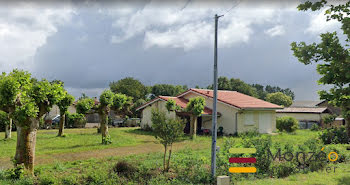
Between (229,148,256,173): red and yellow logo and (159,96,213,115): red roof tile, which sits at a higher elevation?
(159,96,213,115): red roof tile

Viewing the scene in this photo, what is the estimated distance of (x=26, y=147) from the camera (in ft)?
33.0

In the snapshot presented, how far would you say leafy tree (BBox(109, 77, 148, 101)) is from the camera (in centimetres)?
6475

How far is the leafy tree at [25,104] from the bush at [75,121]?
26.2 meters

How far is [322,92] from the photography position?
386 inches

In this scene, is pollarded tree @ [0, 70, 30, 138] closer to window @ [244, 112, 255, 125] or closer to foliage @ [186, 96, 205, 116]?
foliage @ [186, 96, 205, 116]

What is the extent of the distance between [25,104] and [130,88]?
55.5m

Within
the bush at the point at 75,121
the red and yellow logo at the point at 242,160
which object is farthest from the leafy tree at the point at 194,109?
the bush at the point at 75,121

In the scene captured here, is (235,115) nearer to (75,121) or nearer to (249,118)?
(249,118)

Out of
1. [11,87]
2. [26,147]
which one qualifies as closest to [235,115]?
[26,147]

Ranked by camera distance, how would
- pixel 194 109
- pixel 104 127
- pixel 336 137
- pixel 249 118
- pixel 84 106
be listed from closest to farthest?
1. pixel 336 137
2. pixel 104 127
3. pixel 84 106
4. pixel 194 109
5. pixel 249 118

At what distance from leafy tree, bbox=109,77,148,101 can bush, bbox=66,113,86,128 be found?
27.2 metres

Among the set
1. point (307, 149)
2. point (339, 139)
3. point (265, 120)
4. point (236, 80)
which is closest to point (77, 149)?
point (307, 149)

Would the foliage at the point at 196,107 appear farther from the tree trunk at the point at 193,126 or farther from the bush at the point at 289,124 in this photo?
the bush at the point at 289,124

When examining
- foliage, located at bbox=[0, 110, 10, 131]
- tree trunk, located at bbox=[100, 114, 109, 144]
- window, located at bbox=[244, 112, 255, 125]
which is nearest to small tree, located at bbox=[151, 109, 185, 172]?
tree trunk, located at bbox=[100, 114, 109, 144]
